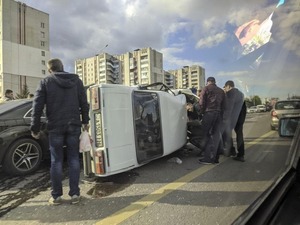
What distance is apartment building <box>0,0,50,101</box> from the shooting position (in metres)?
1.71

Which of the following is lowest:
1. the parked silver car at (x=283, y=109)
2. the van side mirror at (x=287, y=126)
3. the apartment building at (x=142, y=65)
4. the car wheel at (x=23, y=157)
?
the car wheel at (x=23, y=157)

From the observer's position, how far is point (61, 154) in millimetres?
3412

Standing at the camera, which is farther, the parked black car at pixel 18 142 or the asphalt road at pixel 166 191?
the parked black car at pixel 18 142

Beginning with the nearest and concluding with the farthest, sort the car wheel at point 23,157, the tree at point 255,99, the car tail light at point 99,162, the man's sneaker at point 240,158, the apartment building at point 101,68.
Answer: the tree at point 255,99 < the apartment building at point 101,68 < the man's sneaker at point 240,158 < the car tail light at point 99,162 < the car wheel at point 23,157

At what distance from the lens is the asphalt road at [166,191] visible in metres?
1.90

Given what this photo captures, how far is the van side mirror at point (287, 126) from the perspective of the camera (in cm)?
203

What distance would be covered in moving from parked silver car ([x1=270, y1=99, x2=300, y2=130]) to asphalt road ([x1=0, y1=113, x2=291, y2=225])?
0.05m

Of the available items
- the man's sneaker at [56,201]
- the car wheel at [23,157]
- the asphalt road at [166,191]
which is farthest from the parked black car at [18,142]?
the man's sneaker at [56,201]

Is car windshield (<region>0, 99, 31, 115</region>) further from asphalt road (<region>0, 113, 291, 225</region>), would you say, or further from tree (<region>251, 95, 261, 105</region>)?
tree (<region>251, 95, 261, 105</region>)

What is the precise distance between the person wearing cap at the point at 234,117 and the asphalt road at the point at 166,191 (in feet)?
0.15

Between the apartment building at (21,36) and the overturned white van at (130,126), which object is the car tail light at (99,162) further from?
the apartment building at (21,36)

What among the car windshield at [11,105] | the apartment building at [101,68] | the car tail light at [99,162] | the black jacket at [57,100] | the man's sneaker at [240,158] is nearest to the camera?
the apartment building at [101,68]

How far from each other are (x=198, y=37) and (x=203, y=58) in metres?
0.13

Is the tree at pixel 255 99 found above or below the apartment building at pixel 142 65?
below
